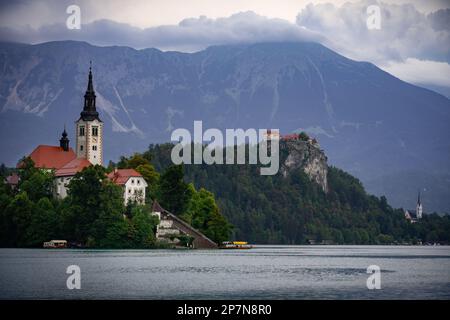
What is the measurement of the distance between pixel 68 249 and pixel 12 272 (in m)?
42.5

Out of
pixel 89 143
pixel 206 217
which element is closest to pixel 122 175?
pixel 206 217

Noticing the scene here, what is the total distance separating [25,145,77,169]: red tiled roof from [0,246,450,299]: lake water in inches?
2079

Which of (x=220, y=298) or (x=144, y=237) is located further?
(x=144, y=237)

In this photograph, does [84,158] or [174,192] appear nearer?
[174,192]

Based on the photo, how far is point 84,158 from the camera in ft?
484

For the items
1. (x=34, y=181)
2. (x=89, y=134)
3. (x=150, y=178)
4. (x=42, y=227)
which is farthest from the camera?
(x=89, y=134)

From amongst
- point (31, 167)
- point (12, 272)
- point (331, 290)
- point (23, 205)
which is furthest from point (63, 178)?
point (331, 290)

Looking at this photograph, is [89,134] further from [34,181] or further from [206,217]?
[206,217]

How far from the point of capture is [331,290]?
203ft

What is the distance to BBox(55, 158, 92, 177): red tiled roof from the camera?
455 feet

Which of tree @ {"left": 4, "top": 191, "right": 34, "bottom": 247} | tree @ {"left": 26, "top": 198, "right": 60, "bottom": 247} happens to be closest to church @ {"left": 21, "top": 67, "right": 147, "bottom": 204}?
tree @ {"left": 4, "top": 191, "right": 34, "bottom": 247}

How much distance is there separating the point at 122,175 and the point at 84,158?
54.2 feet

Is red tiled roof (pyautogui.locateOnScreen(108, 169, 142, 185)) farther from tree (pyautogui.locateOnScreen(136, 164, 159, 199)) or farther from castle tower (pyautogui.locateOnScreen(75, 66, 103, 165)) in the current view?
castle tower (pyautogui.locateOnScreen(75, 66, 103, 165))
